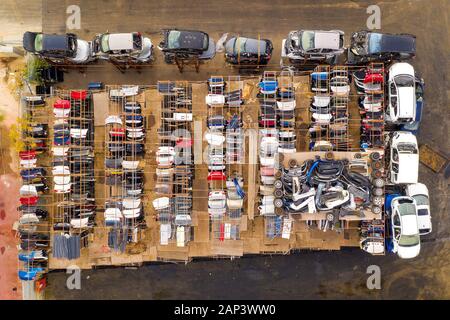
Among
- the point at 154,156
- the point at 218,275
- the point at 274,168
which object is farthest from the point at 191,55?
the point at 218,275

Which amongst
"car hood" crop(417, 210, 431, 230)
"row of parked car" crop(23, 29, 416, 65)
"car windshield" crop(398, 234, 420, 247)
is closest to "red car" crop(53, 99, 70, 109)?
"row of parked car" crop(23, 29, 416, 65)

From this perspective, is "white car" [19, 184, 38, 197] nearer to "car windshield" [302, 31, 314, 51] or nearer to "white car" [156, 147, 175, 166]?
"white car" [156, 147, 175, 166]

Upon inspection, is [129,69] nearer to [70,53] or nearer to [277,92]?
[70,53]

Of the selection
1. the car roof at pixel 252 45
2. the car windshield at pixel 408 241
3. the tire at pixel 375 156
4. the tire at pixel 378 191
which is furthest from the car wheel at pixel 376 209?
the car roof at pixel 252 45

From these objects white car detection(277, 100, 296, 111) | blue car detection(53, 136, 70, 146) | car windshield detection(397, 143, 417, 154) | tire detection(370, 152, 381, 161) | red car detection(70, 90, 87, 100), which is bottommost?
tire detection(370, 152, 381, 161)

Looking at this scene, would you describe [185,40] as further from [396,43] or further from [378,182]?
[378,182]

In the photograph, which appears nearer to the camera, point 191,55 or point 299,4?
point 191,55
